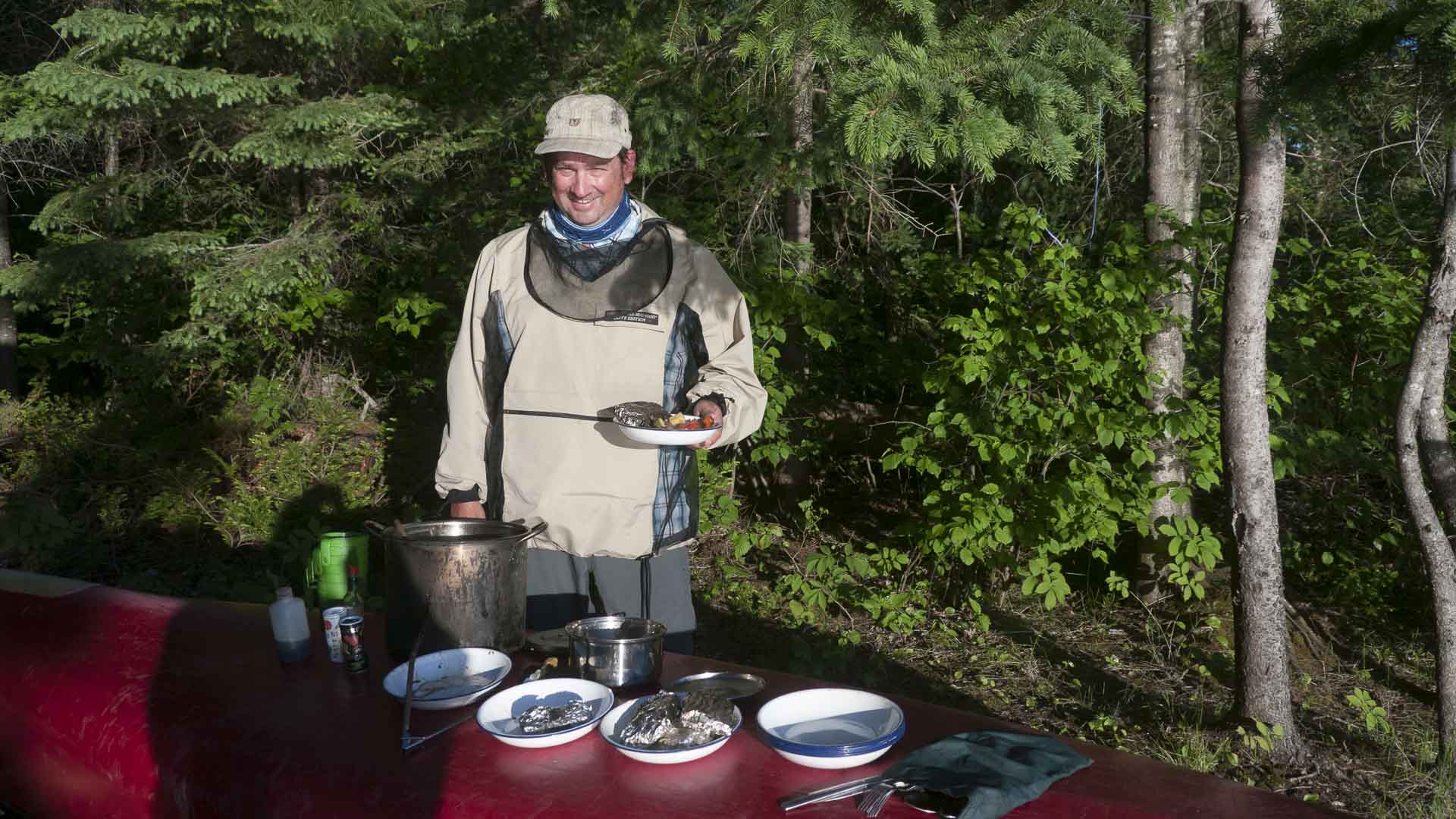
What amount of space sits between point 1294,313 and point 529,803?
5655mm

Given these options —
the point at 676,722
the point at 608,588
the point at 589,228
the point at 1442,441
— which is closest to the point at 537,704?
the point at 676,722

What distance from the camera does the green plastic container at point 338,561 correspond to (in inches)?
124

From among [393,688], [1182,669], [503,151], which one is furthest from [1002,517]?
[503,151]

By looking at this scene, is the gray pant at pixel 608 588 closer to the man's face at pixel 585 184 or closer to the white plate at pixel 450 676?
the white plate at pixel 450 676

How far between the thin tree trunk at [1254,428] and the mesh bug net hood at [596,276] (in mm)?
2298

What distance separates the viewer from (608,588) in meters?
2.92

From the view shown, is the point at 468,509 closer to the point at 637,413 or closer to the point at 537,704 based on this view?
the point at 637,413

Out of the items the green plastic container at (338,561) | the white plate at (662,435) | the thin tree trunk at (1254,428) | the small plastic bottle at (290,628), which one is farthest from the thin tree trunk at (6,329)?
the thin tree trunk at (1254,428)

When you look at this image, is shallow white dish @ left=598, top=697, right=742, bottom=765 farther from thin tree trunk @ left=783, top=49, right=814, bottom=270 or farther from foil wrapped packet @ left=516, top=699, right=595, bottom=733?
thin tree trunk @ left=783, top=49, right=814, bottom=270

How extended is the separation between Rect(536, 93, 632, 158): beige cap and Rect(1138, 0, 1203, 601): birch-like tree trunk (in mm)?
3004

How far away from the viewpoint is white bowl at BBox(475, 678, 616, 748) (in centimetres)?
192

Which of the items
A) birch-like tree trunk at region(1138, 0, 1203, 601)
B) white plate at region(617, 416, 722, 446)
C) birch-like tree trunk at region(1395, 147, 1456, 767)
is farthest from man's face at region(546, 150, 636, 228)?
birch-like tree trunk at region(1395, 147, 1456, 767)

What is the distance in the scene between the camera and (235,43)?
7305mm

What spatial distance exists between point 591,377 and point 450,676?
2.90 feet
